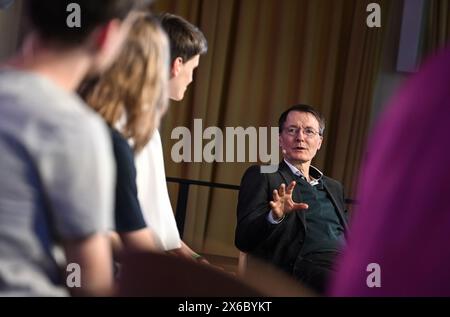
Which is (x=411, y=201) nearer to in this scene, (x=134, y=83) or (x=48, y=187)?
(x=48, y=187)

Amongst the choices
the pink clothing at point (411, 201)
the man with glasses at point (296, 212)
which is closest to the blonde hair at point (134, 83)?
the pink clothing at point (411, 201)

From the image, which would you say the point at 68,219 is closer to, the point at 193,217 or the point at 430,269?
the point at 430,269

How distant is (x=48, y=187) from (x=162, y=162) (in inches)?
23.6

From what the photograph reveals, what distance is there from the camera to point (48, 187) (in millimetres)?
617

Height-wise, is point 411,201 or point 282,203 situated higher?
point 411,201

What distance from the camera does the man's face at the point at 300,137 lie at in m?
2.18

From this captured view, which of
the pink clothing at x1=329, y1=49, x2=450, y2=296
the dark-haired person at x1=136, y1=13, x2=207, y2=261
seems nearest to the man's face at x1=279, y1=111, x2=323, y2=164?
the dark-haired person at x1=136, y1=13, x2=207, y2=261

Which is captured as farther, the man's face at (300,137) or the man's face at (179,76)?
the man's face at (300,137)

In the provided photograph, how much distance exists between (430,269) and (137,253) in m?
0.17

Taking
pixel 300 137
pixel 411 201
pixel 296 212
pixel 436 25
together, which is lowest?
pixel 296 212

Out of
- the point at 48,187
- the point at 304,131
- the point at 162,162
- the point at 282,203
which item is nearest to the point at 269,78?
the point at 304,131

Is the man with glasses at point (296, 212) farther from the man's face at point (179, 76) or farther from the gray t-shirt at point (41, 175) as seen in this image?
the gray t-shirt at point (41, 175)

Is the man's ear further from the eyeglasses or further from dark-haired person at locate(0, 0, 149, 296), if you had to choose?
the eyeglasses

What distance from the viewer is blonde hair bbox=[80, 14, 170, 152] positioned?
958mm
